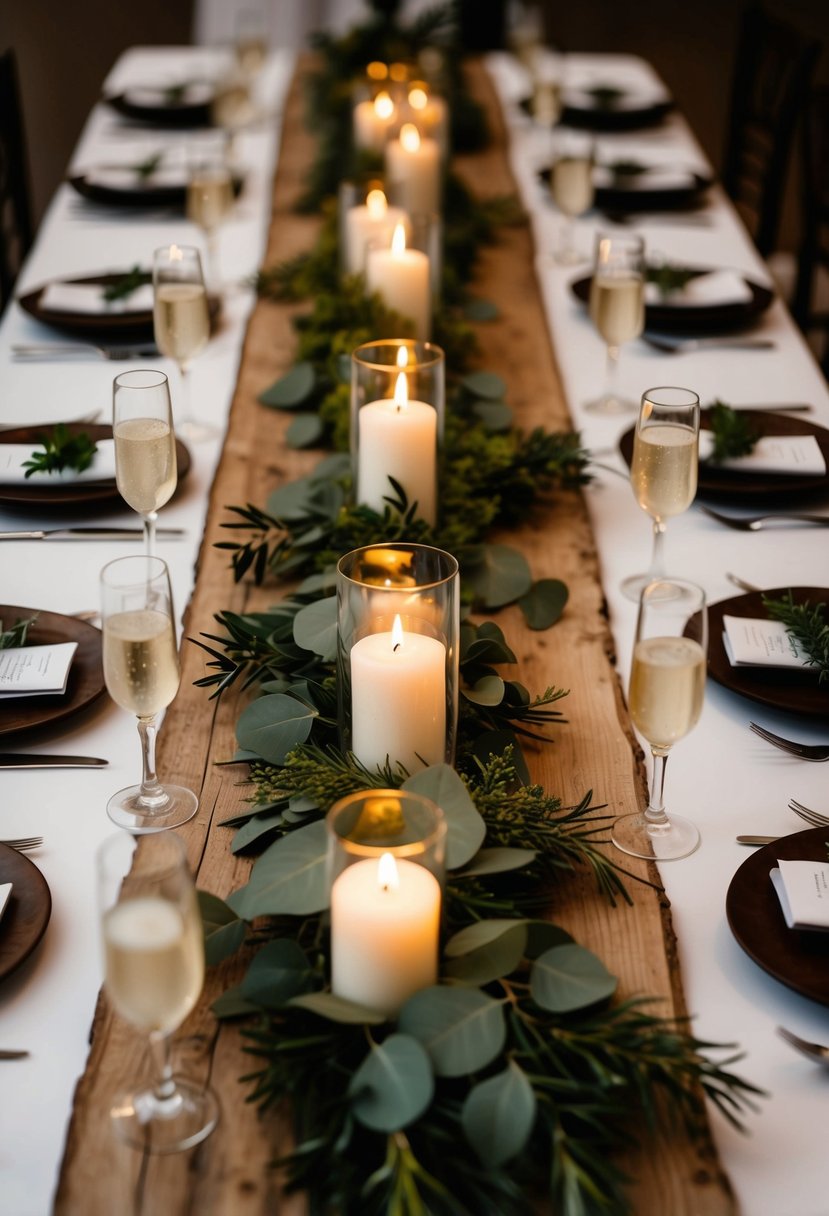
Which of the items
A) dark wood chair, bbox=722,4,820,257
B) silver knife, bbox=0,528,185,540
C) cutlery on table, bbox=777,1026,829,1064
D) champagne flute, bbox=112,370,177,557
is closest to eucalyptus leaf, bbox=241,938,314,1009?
cutlery on table, bbox=777,1026,829,1064

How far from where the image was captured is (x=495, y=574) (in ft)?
4.97

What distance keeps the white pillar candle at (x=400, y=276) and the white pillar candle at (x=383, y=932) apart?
124cm

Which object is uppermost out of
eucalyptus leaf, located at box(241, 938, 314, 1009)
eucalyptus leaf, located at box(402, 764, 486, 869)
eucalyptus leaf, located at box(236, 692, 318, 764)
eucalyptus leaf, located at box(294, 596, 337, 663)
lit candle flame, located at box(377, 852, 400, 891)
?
lit candle flame, located at box(377, 852, 400, 891)

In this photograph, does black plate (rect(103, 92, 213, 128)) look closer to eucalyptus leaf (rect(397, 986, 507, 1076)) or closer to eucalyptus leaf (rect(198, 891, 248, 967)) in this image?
eucalyptus leaf (rect(198, 891, 248, 967))

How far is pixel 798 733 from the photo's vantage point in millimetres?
1296

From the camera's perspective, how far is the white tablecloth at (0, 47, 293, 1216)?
2.97 ft

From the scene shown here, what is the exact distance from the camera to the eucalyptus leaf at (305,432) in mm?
1853

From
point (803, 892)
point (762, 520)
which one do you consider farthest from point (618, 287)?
point (803, 892)

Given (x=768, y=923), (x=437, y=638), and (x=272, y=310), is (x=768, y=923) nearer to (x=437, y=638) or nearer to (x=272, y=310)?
(x=437, y=638)

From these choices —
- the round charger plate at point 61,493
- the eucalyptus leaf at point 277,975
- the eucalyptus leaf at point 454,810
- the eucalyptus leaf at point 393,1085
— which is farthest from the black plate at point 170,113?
the eucalyptus leaf at point 393,1085

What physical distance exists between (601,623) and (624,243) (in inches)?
26.0

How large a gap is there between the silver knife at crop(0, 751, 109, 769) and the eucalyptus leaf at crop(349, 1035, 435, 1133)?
1.62ft

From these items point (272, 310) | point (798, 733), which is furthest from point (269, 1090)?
point (272, 310)

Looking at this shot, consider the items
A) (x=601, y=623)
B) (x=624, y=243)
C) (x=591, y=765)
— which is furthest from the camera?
(x=624, y=243)
